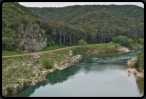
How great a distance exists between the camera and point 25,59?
34844mm

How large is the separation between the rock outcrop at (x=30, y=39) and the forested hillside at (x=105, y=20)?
32245 millimetres

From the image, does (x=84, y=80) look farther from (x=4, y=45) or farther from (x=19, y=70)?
(x=4, y=45)

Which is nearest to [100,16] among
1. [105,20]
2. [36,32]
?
[105,20]

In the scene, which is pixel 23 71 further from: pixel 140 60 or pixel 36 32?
pixel 36 32

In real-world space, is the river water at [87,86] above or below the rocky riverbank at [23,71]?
below

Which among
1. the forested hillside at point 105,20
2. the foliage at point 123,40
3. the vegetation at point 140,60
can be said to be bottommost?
the foliage at point 123,40

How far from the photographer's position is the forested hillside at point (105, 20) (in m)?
83.9

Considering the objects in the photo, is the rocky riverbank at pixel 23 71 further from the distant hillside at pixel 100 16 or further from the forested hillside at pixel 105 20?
the distant hillside at pixel 100 16

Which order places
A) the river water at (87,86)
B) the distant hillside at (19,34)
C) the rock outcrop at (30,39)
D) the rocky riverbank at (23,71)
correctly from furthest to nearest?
the rock outcrop at (30,39) → the distant hillside at (19,34) → the rocky riverbank at (23,71) → the river water at (87,86)

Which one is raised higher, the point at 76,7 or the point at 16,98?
the point at 76,7

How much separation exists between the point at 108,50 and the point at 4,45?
145 feet

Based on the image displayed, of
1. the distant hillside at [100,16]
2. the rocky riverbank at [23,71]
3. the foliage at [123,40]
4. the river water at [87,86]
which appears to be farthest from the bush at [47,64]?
the distant hillside at [100,16]

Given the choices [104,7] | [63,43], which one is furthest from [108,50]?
[104,7]

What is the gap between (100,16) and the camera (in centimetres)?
13612
